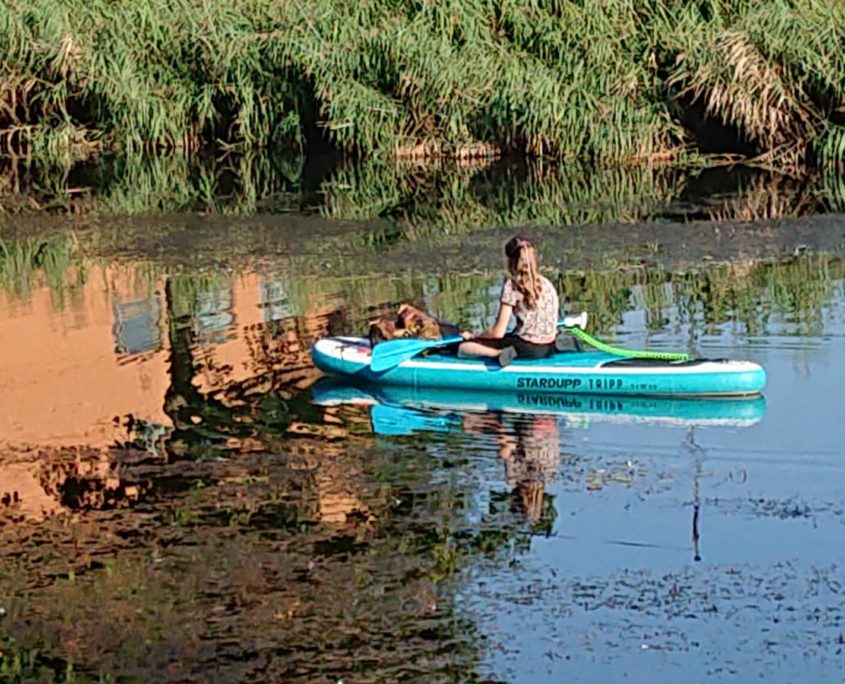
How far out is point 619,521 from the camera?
8266 mm

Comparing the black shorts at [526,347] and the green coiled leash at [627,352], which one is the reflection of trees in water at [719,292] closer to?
the green coiled leash at [627,352]

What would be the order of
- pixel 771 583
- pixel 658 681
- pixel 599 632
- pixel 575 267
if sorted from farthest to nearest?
pixel 575 267 → pixel 771 583 → pixel 599 632 → pixel 658 681

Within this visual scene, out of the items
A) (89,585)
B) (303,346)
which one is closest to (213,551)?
(89,585)

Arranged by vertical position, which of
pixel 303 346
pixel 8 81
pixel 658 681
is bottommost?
pixel 658 681

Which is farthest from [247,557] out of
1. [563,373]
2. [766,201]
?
[766,201]

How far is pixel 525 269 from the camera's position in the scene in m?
10.8

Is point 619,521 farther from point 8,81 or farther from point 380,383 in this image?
point 8,81

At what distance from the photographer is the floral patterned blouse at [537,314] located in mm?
10898

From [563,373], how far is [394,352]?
114cm

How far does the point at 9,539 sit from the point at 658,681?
3373mm

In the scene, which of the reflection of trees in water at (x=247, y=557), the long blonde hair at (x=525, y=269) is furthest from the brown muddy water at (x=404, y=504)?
the long blonde hair at (x=525, y=269)

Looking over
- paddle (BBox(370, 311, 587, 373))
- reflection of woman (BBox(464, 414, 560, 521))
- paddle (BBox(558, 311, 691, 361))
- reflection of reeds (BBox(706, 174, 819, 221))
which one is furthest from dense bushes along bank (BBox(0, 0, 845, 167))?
reflection of woman (BBox(464, 414, 560, 521))

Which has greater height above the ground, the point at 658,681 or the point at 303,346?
the point at 303,346

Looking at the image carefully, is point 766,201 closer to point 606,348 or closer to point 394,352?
point 606,348
